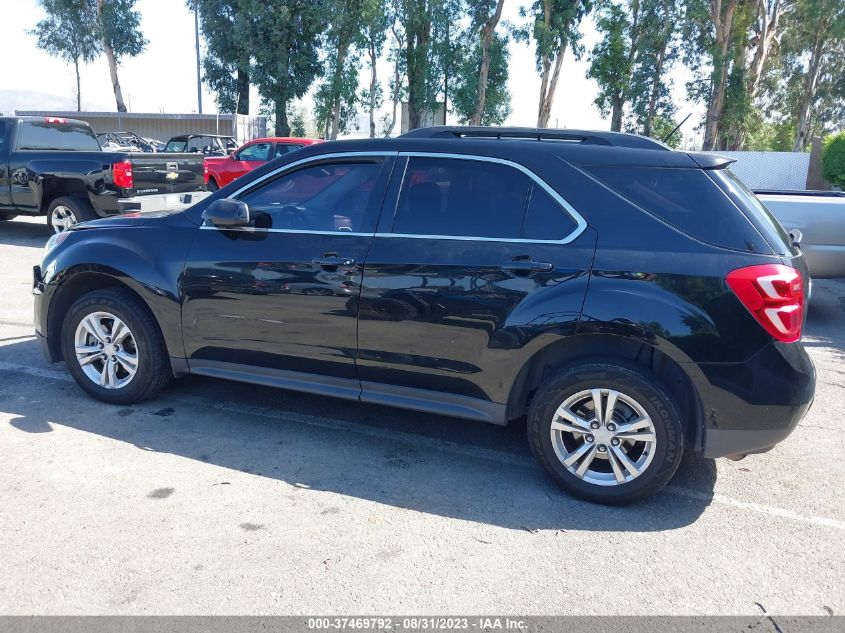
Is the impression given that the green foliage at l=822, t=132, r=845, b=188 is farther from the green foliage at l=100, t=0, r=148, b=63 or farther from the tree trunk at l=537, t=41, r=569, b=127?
the green foliage at l=100, t=0, r=148, b=63

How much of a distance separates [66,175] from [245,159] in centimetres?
814

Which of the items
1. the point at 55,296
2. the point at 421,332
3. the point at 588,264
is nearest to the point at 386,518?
the point at 421,332

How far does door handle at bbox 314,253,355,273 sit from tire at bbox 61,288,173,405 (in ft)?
4.47

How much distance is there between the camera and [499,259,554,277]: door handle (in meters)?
3.80

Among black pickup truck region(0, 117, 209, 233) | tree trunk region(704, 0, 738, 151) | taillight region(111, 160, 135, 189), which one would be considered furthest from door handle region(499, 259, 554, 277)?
tree trunk region(704, 0, 738, 151)

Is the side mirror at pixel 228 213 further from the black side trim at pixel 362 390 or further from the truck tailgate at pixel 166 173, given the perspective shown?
the truck tailgate at pixel 166 173

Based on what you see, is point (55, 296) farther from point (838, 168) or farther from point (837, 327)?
point (838, 168)

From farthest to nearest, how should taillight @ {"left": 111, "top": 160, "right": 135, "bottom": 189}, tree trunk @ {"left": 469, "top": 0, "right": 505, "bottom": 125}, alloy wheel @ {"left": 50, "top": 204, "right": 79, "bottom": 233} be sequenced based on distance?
tree trunk @ {"left": 469, "top": 0, "right": 505, "bottom": 125}, alloy wheel @ {"left": 50, "top": 204, "right": 79, "bottom": 233}, taillight @ {"left": 111, "top": 160, "right": 135, "bottom": 189}

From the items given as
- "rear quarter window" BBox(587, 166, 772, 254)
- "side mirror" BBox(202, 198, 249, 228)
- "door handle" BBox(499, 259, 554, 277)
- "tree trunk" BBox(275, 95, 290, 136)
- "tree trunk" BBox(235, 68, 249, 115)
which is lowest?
"door handle" BBox(499, 259, 554, 277)

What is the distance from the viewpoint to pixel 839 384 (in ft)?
19.7

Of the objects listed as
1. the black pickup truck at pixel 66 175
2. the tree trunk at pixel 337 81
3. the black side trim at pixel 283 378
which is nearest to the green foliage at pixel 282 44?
the tree trunk at pixel 337 81

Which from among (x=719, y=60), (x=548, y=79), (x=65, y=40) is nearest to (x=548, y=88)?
(x=548, y=79)

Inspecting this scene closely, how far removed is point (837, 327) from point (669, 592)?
6.26m

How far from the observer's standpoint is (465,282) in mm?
3941
